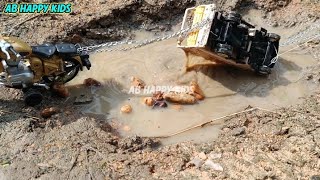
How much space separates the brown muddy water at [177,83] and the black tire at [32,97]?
2.51ft

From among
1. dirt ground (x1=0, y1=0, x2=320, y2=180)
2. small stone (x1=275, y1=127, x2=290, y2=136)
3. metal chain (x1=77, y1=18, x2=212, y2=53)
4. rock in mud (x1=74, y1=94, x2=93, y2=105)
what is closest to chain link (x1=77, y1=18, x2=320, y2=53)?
metal chain (x1=77, y1=18, x2=212, y2=53)

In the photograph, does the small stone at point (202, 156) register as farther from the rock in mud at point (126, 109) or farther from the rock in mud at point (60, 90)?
the rock in mud at point (60, 90)

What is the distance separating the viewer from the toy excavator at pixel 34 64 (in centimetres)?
643

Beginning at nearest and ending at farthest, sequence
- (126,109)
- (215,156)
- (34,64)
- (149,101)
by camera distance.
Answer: (215,156), (34,64), (126,109), (149,101)

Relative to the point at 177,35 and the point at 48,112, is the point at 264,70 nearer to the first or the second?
the point at 177,35

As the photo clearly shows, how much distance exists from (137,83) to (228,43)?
166 cm

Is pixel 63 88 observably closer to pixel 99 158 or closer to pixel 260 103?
pixel 99 158

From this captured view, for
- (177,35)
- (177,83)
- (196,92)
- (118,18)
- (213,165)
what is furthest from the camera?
(118,18)

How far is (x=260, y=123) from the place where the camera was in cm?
693

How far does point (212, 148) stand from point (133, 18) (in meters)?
3.40

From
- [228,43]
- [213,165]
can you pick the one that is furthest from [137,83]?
[213,165]

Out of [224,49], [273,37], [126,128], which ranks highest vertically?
[273,37]

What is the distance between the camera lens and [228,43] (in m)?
7.45

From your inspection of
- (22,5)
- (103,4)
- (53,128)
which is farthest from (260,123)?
(22,5)
